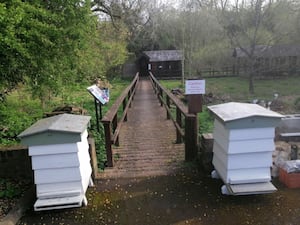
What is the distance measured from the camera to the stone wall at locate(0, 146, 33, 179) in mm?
4234

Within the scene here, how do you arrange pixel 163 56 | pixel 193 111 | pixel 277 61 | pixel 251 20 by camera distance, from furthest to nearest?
1. pixel 163 56
2. pixel 277 61
3. pixel 251 20
4. pixel 193 111

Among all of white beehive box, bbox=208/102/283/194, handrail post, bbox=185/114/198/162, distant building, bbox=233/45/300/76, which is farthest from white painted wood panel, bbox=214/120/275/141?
distant building, bbox=233/45/300/76

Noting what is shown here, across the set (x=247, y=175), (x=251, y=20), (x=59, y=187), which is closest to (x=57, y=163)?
(x=59, y=187)

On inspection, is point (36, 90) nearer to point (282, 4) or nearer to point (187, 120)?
point (187, 120)

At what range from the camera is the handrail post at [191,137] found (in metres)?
4.50

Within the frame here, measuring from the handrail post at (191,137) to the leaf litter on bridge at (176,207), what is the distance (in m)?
0.75

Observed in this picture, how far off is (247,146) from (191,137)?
4.29 feet

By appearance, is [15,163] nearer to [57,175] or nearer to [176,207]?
[57,175]

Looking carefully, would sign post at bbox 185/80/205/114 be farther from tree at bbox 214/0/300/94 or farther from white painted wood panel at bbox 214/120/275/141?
tree at bbox 214/0/300/94

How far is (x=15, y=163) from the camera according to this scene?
169 inches

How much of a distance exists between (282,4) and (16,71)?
2453 cm

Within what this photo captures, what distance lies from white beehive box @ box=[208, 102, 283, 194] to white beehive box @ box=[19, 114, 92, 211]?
5.58 ft

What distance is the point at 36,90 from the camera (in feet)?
20.1

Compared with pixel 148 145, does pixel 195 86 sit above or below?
above
